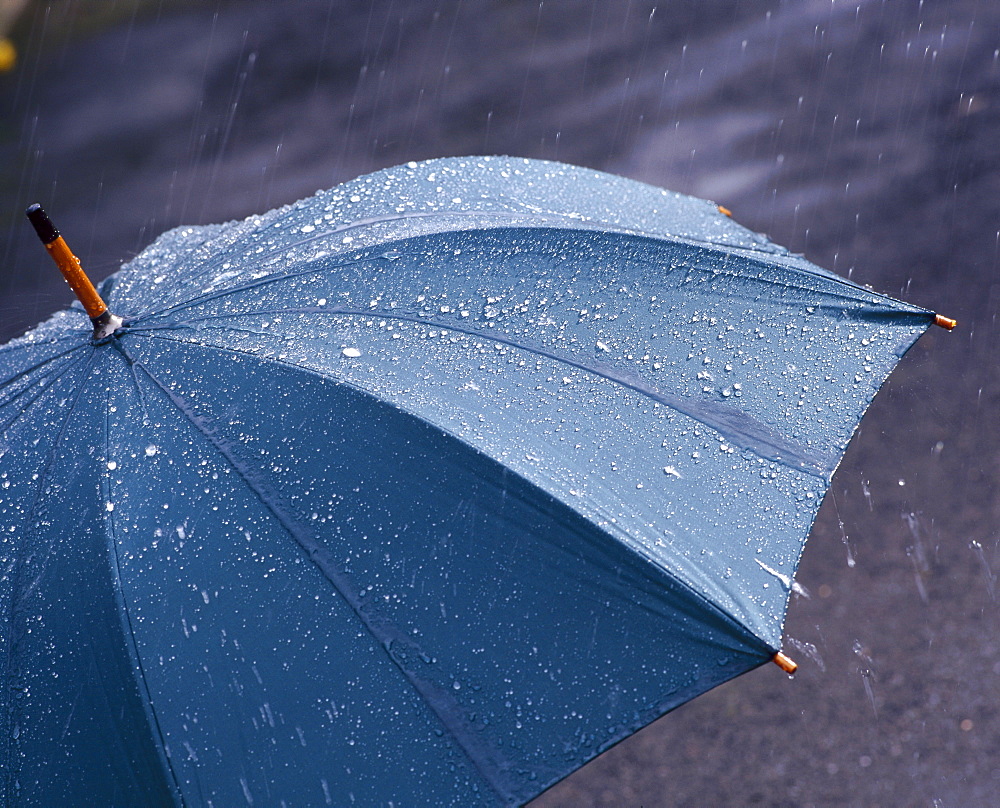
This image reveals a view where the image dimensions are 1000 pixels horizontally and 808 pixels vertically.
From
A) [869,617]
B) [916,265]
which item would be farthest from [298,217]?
[916,265]

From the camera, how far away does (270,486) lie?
1973 mm

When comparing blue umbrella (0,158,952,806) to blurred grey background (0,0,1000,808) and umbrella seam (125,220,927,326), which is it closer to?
umbrella seam (125,220,927,326)

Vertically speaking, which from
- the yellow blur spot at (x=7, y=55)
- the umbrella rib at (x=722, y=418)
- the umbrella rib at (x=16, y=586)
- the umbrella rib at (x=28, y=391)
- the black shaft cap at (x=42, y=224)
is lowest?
the umbrella rib at (x=722, y=418)

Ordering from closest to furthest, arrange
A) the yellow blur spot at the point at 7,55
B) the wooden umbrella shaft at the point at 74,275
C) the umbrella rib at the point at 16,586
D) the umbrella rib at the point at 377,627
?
the umbrella rib at the point at 377,627, the umbrella rib at the point at 16,586, the wooden umbrella shaft at the point at 74,275, the yellow blur spot at the point at 7,55

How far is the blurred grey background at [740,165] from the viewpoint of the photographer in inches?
131

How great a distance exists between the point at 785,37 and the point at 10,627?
5940 millimetres

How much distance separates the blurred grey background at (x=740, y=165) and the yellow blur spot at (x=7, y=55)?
0.05 meters

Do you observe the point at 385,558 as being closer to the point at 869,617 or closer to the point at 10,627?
the point at 10,627

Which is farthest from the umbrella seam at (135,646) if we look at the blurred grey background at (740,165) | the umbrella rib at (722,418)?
the blurred grey background at (740,165)

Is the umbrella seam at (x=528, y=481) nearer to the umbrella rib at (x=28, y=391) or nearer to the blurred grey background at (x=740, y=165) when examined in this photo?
the umbrella rib at (x=28, y=391)

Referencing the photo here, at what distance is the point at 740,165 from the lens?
5.52m

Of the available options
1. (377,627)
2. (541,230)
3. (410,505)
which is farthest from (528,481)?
(541,230)

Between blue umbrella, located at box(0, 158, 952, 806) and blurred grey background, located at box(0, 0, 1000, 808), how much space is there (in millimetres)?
1642

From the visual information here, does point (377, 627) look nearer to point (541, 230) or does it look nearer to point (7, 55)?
point (541, 230)
